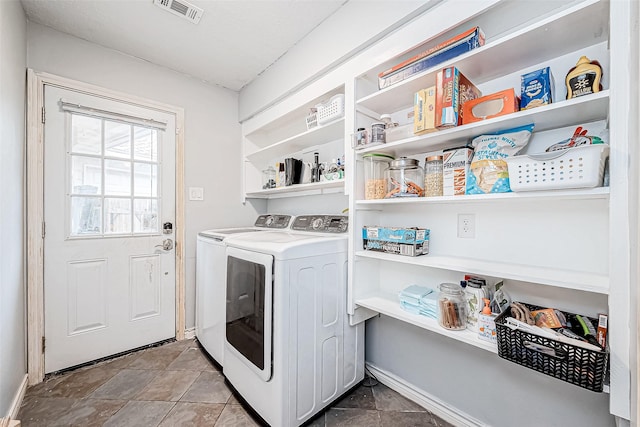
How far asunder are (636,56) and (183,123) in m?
2.83

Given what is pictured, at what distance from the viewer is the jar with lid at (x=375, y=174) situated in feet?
5.10

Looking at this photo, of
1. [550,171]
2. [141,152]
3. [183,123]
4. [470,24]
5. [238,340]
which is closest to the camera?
[550,171]

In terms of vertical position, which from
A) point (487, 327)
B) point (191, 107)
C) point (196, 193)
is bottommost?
point (487, 327)

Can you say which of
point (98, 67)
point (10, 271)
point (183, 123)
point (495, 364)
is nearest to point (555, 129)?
point (495, 364)

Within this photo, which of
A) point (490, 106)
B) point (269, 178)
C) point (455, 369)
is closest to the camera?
point (490, 106)

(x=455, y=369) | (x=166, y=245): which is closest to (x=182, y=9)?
(x=166, y=245)

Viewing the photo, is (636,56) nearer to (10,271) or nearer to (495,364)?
(495,364)

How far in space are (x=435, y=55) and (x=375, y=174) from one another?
0.68 meters

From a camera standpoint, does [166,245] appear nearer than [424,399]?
No

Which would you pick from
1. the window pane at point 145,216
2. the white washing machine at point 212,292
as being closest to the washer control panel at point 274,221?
the white washing machine at point 212,292

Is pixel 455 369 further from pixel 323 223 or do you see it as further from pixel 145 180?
pixel 145 180

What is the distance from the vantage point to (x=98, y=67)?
82.0 inches

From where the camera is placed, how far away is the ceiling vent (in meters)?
1.65

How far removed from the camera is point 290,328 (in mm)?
1353
